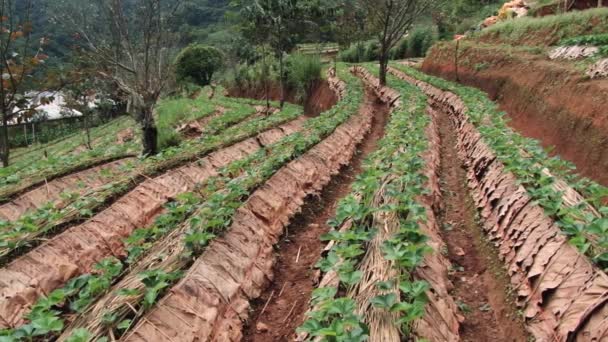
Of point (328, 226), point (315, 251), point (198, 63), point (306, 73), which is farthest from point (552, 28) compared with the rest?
point (198, 63)

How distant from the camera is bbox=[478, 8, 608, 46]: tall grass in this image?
14023 millimetres

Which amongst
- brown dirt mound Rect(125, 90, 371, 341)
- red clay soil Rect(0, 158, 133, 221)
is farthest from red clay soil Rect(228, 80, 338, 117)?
brown dirt mound Rect(125, 90, 371, 341)

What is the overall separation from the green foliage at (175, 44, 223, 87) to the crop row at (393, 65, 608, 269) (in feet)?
113

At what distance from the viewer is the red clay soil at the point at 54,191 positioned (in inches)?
260

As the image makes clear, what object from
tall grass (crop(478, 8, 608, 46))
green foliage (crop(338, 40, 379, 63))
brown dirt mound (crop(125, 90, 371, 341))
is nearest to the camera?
brown dirt mound (crop(125, 90, 371, 341))

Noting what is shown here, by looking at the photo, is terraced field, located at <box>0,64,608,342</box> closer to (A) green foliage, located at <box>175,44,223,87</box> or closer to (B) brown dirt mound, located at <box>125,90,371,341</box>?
(B) brown dirt mound, located at <box>125,90,371,341</box>

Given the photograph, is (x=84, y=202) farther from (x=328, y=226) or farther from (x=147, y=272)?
(x=328, y=226)

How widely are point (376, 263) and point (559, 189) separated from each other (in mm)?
2458

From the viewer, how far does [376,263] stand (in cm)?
365

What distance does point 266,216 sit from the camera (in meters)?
5.67

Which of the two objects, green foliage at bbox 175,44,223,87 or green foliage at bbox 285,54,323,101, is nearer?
green foliage at bbox 285,54,323,101

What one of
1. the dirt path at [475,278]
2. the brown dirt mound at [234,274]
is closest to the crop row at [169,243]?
the brown dirt mound at [234,274]

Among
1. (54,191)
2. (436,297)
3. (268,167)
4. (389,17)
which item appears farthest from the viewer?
(389,17)

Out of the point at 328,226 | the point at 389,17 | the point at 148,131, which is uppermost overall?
the point at 389,17
